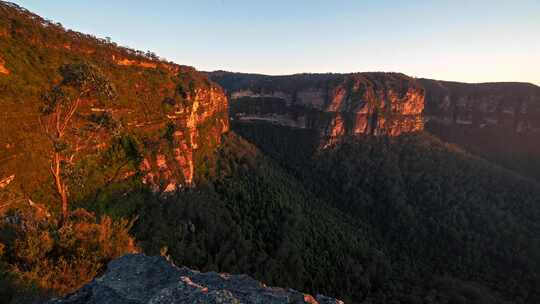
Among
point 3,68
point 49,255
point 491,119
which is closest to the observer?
point 49,255

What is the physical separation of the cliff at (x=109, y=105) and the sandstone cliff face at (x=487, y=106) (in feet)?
362

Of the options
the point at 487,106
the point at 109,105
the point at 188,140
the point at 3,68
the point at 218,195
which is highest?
the point at 487,106

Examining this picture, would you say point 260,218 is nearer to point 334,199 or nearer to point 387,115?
point 334,199

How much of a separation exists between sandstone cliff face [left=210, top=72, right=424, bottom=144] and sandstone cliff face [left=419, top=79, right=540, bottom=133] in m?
24.2

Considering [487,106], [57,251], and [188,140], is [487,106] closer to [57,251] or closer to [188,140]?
[188,140]

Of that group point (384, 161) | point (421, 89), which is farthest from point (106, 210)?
point (421, 89)

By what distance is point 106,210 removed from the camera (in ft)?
99.7

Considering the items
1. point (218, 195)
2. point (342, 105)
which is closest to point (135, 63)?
point (218, 195)

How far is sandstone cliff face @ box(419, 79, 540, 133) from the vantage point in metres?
109

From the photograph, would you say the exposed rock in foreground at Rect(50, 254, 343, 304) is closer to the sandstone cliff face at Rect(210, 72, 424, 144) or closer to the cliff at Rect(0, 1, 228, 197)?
the cliff at Rect(0, 1, 228, 197)

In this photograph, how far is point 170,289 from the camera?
5.94 m

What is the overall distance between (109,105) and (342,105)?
78.2 metres

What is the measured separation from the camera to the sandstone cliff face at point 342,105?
311 feet

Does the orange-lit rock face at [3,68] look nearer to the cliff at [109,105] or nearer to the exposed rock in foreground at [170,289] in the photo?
the cliff at [109,105]
